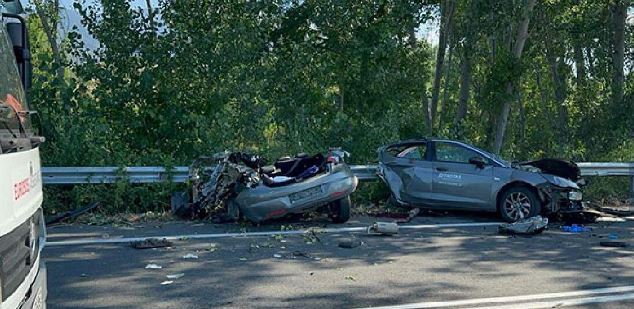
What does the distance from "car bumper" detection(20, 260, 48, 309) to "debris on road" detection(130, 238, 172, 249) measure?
4.35m

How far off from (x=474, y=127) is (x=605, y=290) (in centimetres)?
1317

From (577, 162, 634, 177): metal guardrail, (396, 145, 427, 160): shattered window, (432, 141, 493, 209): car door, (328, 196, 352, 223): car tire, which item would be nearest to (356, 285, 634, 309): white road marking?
(328, 196, 352, 223): car tire

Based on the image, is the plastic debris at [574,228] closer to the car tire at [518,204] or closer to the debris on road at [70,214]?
the car tire at [518,204]

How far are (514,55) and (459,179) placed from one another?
22.1 feet

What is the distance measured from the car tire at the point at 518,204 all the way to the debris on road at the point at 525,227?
96 centimetres

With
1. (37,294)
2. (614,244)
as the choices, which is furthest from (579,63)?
(37,294)

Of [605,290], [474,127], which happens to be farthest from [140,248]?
[474,127]

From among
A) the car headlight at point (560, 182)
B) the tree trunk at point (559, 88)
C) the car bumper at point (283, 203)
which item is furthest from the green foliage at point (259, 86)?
the car headlight at point (560, 182)

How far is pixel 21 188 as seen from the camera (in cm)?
389

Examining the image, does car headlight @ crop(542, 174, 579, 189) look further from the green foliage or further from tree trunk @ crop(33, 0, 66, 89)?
tree trunk @ crop(33, 0, 66, 89)

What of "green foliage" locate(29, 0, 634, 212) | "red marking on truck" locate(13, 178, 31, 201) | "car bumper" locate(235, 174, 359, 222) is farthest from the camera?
"green foliage" locate(29, 0, 634, 212)

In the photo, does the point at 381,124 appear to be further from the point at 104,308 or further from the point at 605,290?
the point at 104,308

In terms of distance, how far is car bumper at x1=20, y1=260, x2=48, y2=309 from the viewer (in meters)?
3.99

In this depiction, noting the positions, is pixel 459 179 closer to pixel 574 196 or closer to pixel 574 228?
pixel 574 196
